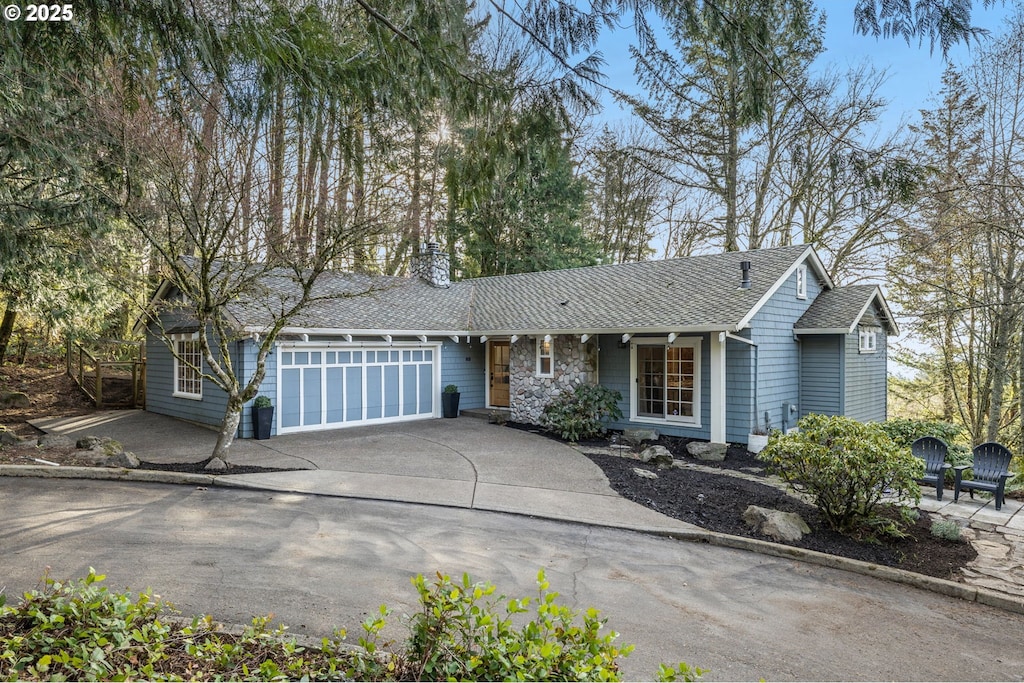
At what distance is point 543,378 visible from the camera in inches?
526

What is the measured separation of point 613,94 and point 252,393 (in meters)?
6.99

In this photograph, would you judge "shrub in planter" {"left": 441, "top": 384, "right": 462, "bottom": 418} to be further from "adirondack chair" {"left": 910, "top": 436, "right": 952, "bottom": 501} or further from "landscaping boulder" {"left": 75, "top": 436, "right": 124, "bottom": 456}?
"adirondack chair" {"left": 910, "top": 436, "right": 952, "bottom": 501}

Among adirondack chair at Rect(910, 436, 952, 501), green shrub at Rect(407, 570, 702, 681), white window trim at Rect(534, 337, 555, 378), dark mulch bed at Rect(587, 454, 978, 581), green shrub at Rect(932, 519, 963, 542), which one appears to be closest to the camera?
green shrub at Rect(407, 570, 702, 681)

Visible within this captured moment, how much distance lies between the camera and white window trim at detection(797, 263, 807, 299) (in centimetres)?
1265

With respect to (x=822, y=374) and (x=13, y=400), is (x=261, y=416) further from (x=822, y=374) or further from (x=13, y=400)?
(x=822, y=374)

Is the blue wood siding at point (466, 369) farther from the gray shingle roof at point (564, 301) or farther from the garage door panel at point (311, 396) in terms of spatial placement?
the garage door panel at point (311, 396)

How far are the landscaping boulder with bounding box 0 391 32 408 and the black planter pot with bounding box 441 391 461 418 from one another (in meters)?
11.3

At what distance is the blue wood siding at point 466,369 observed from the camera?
15.1 metres

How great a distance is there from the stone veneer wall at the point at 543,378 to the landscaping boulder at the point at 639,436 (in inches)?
66.1

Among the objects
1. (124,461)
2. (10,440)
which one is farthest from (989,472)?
(10,440)

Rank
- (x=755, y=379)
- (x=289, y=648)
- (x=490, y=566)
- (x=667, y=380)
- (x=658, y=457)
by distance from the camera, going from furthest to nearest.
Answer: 1. (x=667, y=380)
2. (x=755, y=379)
3. (x=658, y=457)
4. (x=490, y=566)
5. (x=289, y=648)

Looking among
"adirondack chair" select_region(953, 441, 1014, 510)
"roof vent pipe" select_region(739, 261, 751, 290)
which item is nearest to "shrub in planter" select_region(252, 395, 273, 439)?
"roof vent pipe" select_region(739, 261, 751, 290)

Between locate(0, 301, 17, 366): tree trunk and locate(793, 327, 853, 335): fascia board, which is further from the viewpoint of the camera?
locate(0, 301, 17, 366): tree trunk

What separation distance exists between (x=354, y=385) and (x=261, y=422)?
2.34 meters
